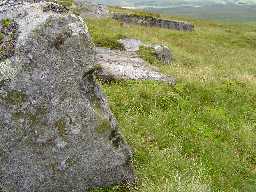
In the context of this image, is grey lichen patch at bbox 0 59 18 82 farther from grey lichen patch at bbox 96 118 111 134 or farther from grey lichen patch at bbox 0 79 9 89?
grey lichen patch at bbox 96 118 111 134

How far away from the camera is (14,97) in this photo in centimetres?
951

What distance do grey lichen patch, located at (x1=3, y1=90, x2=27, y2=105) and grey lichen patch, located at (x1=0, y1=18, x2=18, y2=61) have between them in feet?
2.27

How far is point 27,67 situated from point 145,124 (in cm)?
473

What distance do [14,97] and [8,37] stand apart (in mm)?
1251

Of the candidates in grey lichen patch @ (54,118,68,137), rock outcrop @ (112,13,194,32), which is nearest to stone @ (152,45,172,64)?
grey lichen patch @ (54,118,68,137)

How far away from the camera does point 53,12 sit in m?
10.1

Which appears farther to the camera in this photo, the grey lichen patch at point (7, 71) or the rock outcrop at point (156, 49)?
the rock outcrop at point (156, 49)

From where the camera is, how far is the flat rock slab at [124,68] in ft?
58.3

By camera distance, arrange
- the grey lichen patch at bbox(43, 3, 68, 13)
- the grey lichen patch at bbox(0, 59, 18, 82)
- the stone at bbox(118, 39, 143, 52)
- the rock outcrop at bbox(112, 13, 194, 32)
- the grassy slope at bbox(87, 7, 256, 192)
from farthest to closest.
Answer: the rock outcrop at bbox(112, 13, 194, 32), the stone at bbox(118, 39, 143, 52), the grassy slope at bbox(87, 7, 256, 192), the grey lichen patch at bbox(43, 3, 68, 13), the grey lichen patch at bbox(0, 59, 18, 82)

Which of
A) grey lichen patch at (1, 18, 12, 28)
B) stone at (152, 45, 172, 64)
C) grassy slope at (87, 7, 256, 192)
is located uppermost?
grey lichen patch at (1, 18, 12, 28)

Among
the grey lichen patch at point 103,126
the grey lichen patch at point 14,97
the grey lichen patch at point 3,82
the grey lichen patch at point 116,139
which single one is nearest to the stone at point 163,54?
the grey lichen patch at point 116,139

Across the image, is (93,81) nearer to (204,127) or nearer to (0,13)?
(0,13)

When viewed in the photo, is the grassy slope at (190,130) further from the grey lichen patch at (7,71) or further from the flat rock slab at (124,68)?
the grey lichen patch at (7,71)

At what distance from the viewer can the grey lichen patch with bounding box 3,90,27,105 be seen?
31.1 ft
